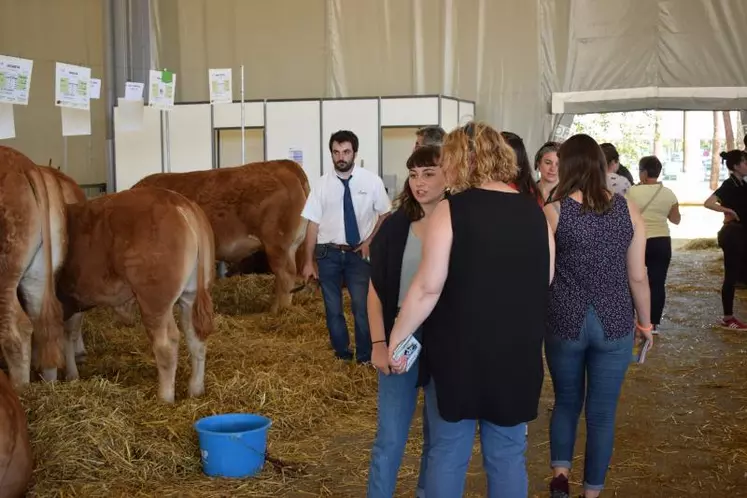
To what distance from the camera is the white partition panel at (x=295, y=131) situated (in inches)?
413

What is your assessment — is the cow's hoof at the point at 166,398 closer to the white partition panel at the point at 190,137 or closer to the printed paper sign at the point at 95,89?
the printed paper sign at the point at 95,89

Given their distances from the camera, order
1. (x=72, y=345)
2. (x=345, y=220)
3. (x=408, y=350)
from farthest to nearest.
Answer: (x=345, y=220) < (x=72, y=345) < (x=408, y=350)

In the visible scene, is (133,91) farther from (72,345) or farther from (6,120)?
(72,345)

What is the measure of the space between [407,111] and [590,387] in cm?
752

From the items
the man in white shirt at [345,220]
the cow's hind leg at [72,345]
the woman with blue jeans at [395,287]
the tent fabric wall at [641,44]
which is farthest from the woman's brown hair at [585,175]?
the tent fabric wall at [641,44]

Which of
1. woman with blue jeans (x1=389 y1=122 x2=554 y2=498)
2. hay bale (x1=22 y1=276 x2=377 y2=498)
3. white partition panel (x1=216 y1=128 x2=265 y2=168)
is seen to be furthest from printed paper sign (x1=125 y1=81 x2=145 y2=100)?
woman with blue jeans (x1=389 y1=122 x2=554 y2=498)

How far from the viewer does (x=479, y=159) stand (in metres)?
2.36

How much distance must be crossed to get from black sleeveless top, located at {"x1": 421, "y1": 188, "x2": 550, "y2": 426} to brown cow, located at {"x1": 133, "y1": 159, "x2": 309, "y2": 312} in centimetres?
492

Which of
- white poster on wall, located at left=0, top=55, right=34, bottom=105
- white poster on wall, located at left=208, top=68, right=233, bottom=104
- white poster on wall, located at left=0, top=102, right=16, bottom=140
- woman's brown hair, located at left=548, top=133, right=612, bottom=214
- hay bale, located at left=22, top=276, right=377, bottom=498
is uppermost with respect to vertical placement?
white poster on wall, located at left=208, top=68, right=233, bottom=104

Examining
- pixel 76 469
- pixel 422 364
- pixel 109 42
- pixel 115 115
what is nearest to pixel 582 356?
pixel 422 364

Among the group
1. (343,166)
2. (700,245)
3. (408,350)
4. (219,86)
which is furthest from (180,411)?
(700,245)

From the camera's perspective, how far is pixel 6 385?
122 inches

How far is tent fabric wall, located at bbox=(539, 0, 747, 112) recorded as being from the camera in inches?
409

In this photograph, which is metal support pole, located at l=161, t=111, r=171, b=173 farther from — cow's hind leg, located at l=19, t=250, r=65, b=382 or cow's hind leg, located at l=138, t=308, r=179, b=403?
cow's hind leg, located at l=138, t=308, r=179, b=403
